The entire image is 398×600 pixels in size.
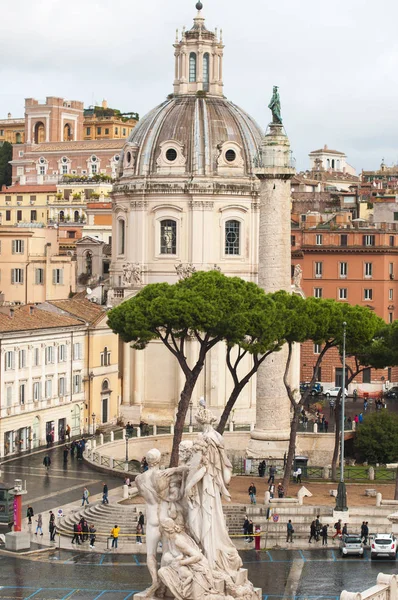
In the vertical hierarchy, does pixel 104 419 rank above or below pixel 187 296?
below

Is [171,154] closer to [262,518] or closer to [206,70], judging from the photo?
[206,70]

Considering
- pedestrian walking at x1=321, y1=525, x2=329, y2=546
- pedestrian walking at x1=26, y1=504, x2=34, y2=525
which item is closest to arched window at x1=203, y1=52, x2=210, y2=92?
pedestrian walking at x1=26, y1=504, x2=34, y2=525

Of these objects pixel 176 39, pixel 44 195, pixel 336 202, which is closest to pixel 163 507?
pixel 176 39

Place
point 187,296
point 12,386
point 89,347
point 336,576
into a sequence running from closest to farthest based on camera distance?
point 336,576 → point 187,296 → point 12,386 → point 89,347

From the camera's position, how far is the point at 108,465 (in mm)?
63125

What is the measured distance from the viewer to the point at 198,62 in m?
83.3

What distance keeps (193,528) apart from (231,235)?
194 feet

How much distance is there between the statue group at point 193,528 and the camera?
867 inches

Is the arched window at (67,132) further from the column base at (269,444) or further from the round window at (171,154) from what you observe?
the column base at (269,444)

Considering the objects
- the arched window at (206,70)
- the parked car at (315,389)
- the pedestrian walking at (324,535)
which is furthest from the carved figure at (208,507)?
the parked car at (315,389)

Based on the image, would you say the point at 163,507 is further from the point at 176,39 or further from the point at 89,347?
the point at 176,39

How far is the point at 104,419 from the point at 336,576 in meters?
36.5

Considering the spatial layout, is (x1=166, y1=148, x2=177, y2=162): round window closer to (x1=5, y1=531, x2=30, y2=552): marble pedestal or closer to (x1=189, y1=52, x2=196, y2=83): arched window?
(x1=189, y1=52, x2=196, y2=83): arched window

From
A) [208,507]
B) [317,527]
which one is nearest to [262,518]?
[317,527]
